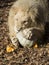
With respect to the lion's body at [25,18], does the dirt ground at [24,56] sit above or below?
below

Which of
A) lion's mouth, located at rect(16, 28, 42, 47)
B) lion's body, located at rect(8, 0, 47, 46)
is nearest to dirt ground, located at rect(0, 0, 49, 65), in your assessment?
lion's mouth, located at rect(16, 28, 42, 47)

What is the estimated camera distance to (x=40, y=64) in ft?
15.6

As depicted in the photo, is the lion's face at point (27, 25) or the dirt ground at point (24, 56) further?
the lion's face at point (27, 25)

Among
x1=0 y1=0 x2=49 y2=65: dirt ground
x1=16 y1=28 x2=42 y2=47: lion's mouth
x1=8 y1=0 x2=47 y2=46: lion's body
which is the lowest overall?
x1=0 y1=0 x2=49 y2=65: dirt ground

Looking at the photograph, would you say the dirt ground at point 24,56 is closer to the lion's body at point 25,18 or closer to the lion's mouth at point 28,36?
the lion's mouth at point 28,36

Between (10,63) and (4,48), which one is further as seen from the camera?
(4,48)

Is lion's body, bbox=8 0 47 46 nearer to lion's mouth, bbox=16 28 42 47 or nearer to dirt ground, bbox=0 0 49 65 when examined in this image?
lion's mouth, bbox=16 28 42 47

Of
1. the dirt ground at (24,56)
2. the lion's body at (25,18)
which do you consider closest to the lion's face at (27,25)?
the lion's body at (25,18)

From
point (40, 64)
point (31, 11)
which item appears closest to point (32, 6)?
point (31, 11)

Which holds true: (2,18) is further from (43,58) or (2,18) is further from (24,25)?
(43,58)

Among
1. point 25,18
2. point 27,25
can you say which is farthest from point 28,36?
point 25,18

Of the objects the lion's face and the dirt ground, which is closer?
the dirt ground

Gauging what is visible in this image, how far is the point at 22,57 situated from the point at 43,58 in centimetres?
36

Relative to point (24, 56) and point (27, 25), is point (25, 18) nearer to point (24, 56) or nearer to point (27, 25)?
point (27, 25)
